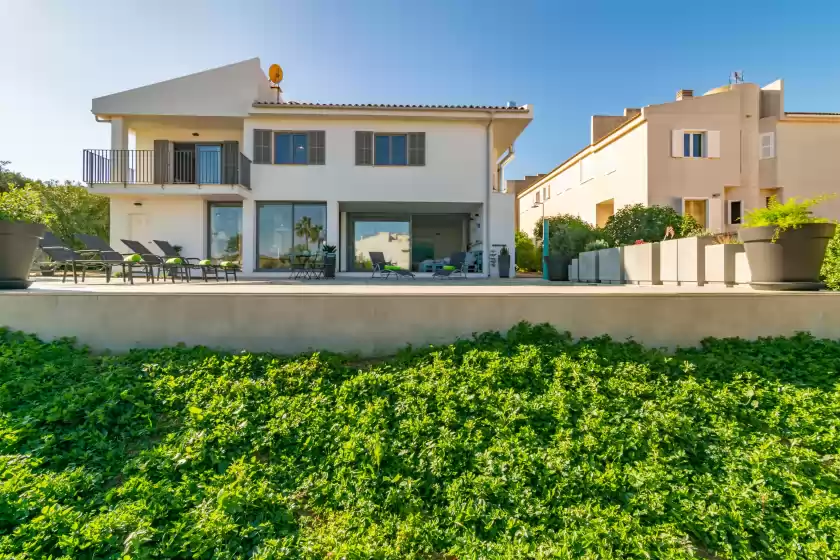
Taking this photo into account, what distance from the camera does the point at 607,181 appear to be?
19734 millimetres

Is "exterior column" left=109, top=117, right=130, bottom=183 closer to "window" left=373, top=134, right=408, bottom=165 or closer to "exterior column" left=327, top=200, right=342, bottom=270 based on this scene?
"exterior column" left=327, top=200, right=342, bottom=270

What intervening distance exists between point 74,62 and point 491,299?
1308 cm

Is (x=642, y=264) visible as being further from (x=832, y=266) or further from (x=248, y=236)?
(x=248, y=236)

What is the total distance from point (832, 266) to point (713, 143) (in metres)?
14.3

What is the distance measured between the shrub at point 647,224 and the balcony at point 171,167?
1367 centimetres

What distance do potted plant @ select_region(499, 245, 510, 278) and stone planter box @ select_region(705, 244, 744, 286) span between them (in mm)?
6584

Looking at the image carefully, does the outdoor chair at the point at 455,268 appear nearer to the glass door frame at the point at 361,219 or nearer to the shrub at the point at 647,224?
the glass door frame at the point at 361,219

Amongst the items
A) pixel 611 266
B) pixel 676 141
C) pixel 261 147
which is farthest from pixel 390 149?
pixel 676 141

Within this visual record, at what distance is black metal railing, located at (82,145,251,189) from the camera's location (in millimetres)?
12312

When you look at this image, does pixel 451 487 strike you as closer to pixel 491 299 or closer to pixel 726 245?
pixel 491 299

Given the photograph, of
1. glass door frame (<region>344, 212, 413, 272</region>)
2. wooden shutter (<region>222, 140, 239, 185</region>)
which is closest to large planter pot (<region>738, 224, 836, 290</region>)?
glass door frame (<region>344, 212, 413, 272</region>)

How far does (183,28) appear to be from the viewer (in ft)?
33.5

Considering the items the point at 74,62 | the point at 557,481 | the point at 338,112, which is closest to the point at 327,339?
the point at 557,481

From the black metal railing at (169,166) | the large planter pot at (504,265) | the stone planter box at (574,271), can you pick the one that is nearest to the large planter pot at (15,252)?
the black metal railing at (169,166)
